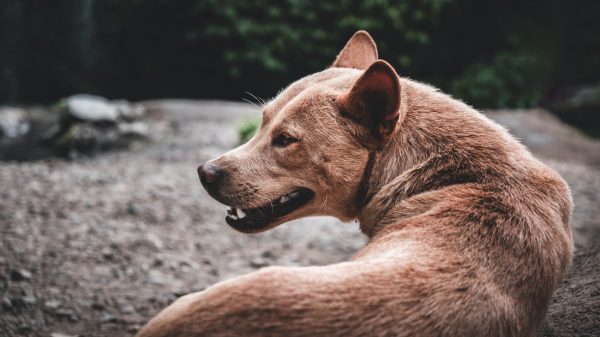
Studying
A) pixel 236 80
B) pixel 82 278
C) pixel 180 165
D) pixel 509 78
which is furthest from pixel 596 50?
pixel 82 278

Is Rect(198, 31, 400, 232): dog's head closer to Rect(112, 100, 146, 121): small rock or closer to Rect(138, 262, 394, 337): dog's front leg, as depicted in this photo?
Rect(138, 262, 394, 337): dog's front leg

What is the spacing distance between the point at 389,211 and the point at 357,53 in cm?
137

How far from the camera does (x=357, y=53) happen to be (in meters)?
3.53

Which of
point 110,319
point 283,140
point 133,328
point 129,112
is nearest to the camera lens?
point 283,140

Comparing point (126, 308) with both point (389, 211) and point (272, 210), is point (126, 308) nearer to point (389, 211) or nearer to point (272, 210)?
point (272, 210)

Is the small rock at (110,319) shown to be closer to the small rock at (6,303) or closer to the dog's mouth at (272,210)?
the small rock at (6,303)

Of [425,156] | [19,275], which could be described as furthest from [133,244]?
[425,156]

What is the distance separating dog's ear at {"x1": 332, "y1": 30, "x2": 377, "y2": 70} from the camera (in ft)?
11.5

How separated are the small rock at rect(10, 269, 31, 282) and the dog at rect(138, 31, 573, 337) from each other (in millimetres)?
2275

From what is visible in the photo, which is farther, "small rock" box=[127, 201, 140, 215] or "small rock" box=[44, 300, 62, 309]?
"small rock" box=[127, 201, 140, 215]

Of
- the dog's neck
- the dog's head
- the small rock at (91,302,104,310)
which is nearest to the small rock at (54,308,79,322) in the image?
the small rock at (91,302,104,310)

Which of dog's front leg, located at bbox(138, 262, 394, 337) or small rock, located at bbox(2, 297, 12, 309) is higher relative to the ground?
dog's front leg, located at bbox(138, 262, 394, 337)

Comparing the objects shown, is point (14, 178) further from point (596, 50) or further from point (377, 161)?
point (596, 50)

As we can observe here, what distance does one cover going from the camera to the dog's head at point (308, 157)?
274cm
